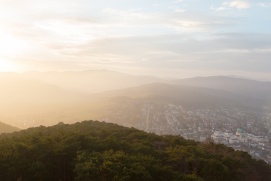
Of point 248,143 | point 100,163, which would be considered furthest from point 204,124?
point 100,163

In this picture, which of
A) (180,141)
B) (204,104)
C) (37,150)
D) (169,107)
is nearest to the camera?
(37,150)

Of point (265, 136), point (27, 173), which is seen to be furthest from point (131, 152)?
point (265, 136)

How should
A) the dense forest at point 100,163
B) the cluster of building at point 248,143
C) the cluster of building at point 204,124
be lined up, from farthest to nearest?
1. the cluster of building at point 204,124
2. the cluster of building at point 248,143
3. the dense forest at point 100,163

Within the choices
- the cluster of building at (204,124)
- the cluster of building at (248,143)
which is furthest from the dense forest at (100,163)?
the cluster of building at (204,124)

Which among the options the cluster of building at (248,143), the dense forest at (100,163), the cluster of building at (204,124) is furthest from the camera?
the cluster of building at (204,124)

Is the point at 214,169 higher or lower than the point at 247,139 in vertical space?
higher

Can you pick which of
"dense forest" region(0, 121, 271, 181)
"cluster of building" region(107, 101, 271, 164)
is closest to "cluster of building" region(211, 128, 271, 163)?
"cluster of building" region(107, 101, 271, 164)

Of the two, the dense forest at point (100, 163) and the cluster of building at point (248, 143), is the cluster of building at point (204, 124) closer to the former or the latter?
the cluster of building at point (248, 143)

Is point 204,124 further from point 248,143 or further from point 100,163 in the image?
point 100,163

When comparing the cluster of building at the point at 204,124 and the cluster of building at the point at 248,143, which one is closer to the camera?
the cluster of building at the point at 248,143

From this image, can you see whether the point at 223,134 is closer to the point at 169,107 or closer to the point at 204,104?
the point at 169,107

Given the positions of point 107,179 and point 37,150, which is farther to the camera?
point 37,150
